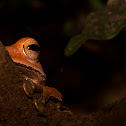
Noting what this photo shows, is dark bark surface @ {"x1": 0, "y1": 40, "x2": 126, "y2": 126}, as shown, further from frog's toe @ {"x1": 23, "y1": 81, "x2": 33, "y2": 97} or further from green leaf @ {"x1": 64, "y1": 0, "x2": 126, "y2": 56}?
green leaf @ {"x1": 64, "y1": 0, "x2": 126, "y2": 56}

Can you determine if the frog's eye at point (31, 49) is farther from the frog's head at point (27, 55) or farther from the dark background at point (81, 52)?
the dark background at point (81, 52)

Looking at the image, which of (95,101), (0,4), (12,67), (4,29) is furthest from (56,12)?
(12,67)

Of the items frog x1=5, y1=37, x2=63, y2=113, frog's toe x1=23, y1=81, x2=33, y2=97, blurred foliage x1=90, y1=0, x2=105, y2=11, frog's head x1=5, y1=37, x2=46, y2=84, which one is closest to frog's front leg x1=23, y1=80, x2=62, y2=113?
frog's toe x1=23, y1=81, x2=33, y2=97

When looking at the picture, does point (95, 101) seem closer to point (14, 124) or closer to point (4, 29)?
point (4, 29)

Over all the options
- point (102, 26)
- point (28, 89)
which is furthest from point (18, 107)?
point (102, 26)

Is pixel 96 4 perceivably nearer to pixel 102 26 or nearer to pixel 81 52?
pixel 81 52

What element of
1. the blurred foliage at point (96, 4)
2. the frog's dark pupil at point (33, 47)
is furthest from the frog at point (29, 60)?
the blurred foliage at point (96, 4)
